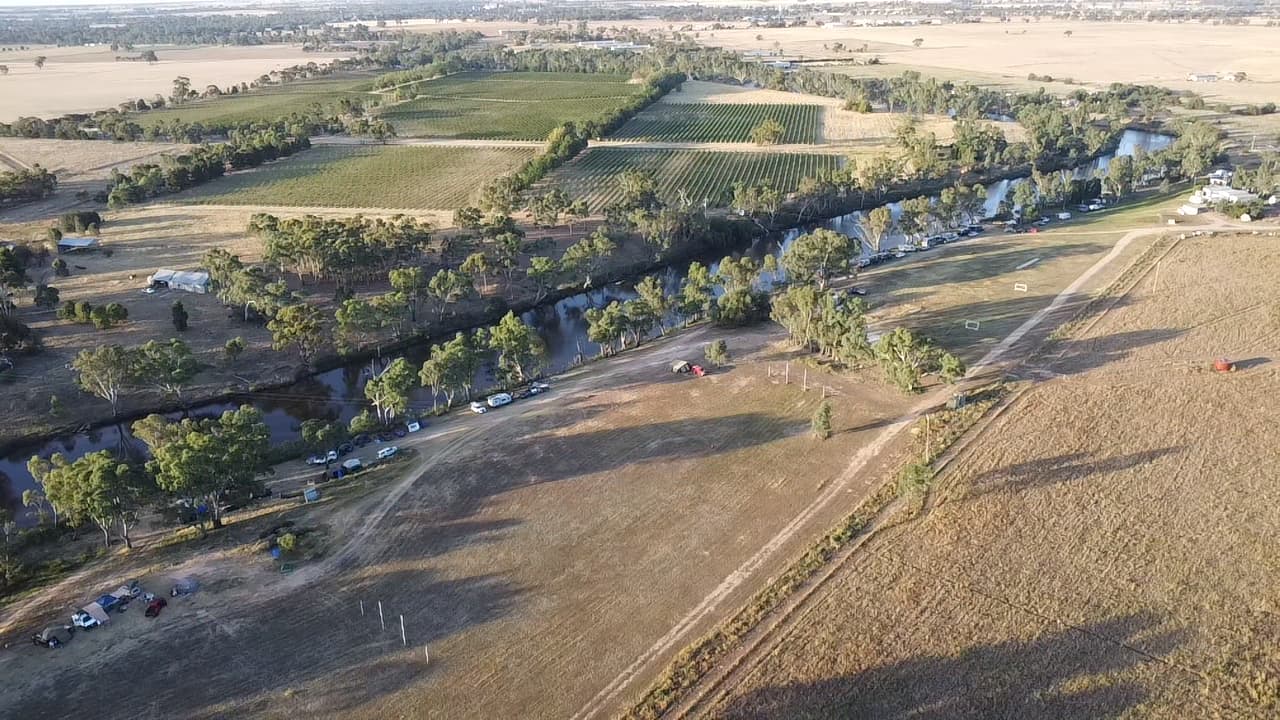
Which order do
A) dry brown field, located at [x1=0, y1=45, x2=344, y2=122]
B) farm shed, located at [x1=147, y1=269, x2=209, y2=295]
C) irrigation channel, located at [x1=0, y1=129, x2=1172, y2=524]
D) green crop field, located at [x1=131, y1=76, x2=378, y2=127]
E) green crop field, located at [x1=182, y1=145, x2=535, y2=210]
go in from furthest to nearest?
dry brown field, located at [x1=0, y1=45, x2=344, y2=122]
green crop field, located at [x1=131, y1=76, x2=378, y2=127]
green crop field, located at [x1=182, y1=145, x2=535, y2=210]
farm shed, located at [x1=147, y1=269, x2=209, y2=295]
irrigation channel, located at [x1=0, y1=129, x2=1172, y2=524]

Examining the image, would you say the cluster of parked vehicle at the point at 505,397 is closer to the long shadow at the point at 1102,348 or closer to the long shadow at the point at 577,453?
the long shadow at the point at 577,453

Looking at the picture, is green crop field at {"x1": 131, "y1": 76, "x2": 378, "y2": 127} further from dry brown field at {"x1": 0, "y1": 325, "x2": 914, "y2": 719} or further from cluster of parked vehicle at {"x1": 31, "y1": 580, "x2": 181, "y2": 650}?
cluster of parked vehicle at {"x1": 31, "y1": 580, "x2": 181, "y2": 650}

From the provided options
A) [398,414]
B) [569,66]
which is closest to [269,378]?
[398,414]

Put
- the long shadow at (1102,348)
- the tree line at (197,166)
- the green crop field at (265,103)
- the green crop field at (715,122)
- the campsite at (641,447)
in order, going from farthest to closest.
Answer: the green crop field at (265,103) < the green crop field at (715,122) < the tree line at (197,166) < the long shadow at (1102,348) < the campsite at (641,447)

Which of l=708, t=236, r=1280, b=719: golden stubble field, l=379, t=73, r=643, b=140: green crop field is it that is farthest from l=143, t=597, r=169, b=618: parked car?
l=379, t=73, r=643, b=140: green crop field

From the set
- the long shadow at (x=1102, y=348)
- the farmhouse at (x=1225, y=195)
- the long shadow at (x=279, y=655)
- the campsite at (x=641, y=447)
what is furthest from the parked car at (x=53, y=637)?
the farmhouse at (x=1225, y=195)

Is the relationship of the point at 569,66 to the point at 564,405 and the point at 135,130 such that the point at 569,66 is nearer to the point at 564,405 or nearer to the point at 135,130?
the point at 135,130
